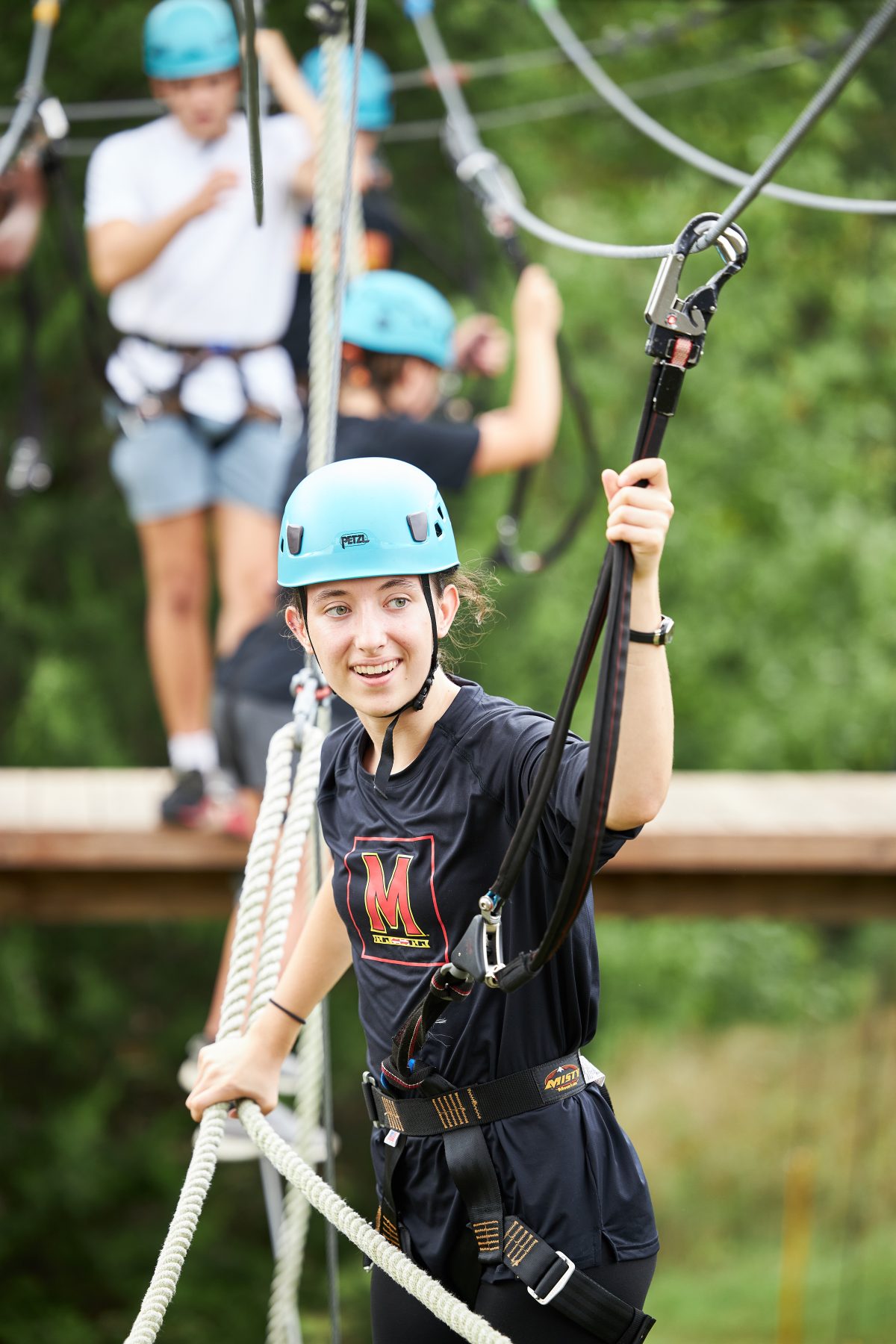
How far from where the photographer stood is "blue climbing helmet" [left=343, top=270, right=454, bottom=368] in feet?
8.18

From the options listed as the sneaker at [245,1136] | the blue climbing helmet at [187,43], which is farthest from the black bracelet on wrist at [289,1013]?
the blue climbing helmet at [187,43]

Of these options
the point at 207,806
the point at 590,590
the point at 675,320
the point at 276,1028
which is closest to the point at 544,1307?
the point at 276,1028

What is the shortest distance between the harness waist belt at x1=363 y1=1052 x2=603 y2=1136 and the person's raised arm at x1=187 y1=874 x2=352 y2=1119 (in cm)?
19

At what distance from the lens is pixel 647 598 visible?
1.09 metres

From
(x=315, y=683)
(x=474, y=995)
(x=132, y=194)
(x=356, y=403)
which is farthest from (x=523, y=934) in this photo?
(x=132, y=194)

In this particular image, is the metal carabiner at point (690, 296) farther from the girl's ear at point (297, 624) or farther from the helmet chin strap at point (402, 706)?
the girl's ear at point (297, 624)

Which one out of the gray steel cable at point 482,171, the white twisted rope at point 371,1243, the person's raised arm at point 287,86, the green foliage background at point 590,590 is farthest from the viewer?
the green foliage background at point 590,590

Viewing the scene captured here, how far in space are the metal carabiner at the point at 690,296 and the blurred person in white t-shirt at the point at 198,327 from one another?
6.48 feet

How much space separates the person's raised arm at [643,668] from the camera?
1.08 metres

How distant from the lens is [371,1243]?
1309mm

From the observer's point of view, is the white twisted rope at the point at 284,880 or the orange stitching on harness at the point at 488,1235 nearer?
the orange stitching on harness at the point at 488,1235

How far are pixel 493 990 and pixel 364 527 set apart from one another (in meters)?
0.40

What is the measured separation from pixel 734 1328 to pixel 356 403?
8032 millimetres

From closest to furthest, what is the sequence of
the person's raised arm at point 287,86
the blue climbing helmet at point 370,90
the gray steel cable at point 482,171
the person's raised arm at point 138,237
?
the gray steel cable at point 482,171
the person's raised arm at point 138,237
the person's raised arm at point 287,86
the blue climbing helmet at point 370,90
